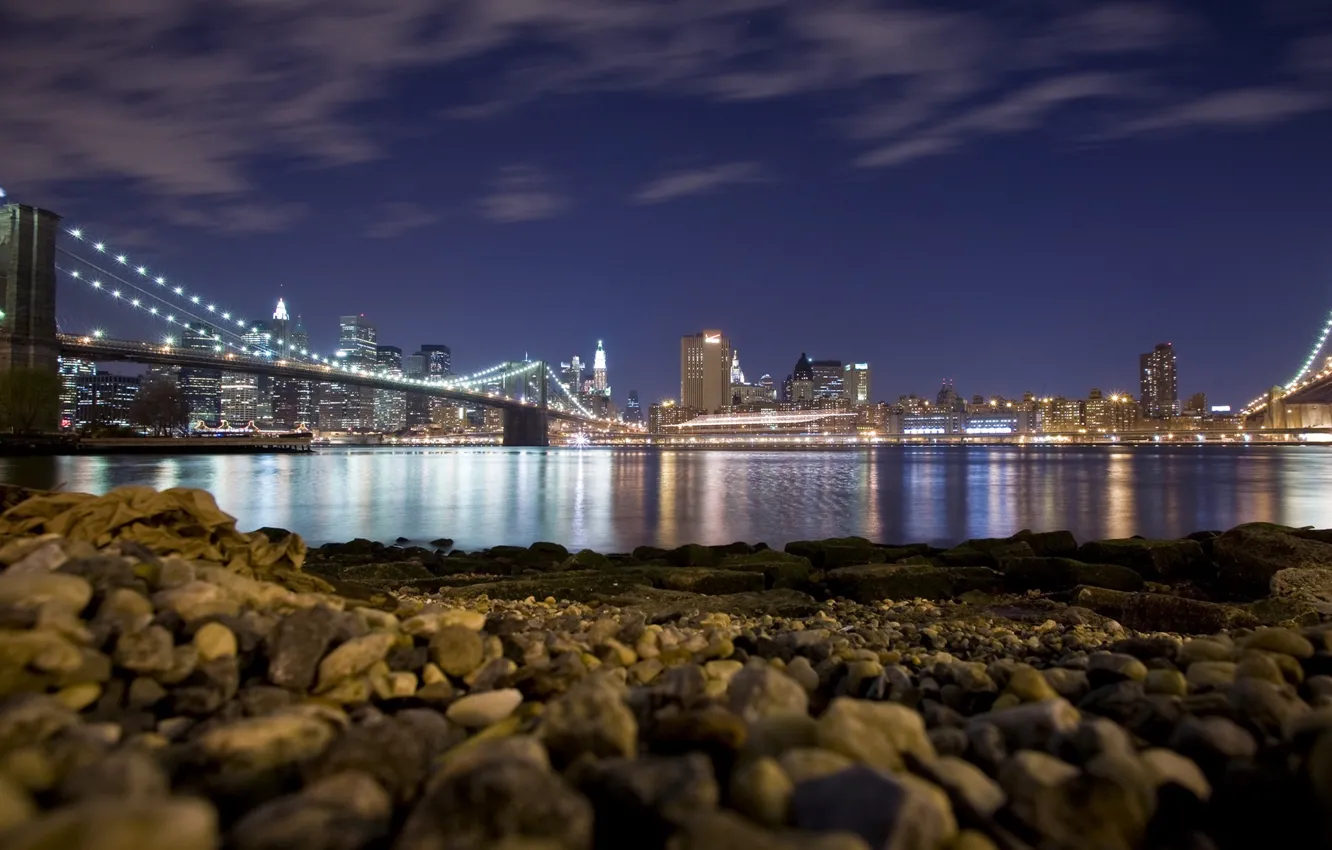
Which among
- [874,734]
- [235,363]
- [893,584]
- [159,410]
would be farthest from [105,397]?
[874,734]

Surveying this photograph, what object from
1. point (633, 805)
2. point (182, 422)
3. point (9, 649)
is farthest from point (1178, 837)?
Answer: point (182, 422)

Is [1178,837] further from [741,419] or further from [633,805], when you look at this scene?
[741,419]

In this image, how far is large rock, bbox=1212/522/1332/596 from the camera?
8.32 metres

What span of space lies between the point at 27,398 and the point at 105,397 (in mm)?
87638

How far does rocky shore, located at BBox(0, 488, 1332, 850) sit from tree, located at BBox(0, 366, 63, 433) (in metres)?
54.7

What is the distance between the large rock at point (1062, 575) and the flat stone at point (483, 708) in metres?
8.19

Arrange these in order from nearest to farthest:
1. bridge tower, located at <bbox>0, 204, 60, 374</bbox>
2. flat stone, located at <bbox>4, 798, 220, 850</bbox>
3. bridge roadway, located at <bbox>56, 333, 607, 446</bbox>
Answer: flat stone, located at <bbox>4, 798, 220, 850</bbox> < bridge tower, located at <bbox>0, 204, 60, 374</bbox> < bridge roadway, located at <bbox>56, 333, 607, 446</bbox>

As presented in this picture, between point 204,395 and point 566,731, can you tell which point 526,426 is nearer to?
point 204,395

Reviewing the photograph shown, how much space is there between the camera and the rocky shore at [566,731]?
1560mm

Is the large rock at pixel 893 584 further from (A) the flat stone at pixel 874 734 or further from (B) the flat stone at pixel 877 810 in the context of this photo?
(B) the flat stone at pixel 877 810

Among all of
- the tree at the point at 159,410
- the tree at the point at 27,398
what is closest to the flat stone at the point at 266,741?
the tree at the point at 27,398

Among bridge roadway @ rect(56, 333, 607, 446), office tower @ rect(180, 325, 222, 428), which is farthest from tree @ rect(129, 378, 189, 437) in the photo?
office tower @ rect(180, 325, 222, 428)

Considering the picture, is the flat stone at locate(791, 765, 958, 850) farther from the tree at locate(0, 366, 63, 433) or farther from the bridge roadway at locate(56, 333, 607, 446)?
the bridge roadway at locate(56, 333, 607, 446)

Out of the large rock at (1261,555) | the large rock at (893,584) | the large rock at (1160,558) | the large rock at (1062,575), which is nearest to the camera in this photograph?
the large rock at (1261,555)
